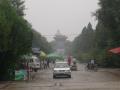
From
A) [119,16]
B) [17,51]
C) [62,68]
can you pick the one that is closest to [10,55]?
[17,51]

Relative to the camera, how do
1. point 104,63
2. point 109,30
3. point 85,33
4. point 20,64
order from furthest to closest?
1. point 85,33
2. point 104,63
3. point 109,30
4. point 20,64

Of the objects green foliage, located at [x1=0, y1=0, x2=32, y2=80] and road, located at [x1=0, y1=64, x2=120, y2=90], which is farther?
green foliage, located at [x1=0, y1=0, x2=32, y2=80]

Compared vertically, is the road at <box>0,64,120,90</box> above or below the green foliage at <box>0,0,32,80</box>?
below

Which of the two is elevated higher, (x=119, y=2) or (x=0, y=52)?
(x=119, y=2)

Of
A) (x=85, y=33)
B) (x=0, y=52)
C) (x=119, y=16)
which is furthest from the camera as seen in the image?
(x=85, y=33)

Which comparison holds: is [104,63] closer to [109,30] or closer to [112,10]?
[109,30]

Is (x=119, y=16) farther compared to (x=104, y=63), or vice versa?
(x=104, y=63)

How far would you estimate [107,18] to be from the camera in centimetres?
6612

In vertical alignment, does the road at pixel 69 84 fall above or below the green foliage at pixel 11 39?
below

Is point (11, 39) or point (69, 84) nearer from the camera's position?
point (69, 84)

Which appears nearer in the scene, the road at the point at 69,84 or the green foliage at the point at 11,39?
the road at the point at 69,84

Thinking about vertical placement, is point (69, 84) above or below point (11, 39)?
below

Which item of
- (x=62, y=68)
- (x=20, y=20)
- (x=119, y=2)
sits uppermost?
(x=119, y=2)

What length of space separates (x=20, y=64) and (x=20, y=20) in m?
12.2
